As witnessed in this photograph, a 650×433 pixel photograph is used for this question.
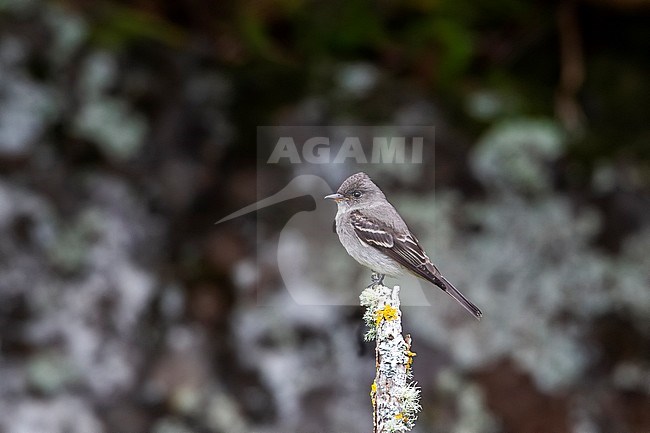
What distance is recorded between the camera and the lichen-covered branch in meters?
0.98

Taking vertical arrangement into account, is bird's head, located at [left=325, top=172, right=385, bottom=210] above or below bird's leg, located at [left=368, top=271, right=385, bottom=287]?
above

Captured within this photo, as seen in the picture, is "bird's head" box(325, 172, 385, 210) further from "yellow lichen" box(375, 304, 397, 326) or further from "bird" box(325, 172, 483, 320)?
A: "yellow lichen" box(375, 304, 397, 326)

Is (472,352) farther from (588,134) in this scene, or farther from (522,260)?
(588,134)

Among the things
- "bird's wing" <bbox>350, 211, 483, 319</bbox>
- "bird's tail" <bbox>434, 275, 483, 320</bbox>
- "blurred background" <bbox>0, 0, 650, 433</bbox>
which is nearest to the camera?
"bird's tail" <bbox>434, 275, 483, 320</bbox>

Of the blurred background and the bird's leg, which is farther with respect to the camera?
the blurred background

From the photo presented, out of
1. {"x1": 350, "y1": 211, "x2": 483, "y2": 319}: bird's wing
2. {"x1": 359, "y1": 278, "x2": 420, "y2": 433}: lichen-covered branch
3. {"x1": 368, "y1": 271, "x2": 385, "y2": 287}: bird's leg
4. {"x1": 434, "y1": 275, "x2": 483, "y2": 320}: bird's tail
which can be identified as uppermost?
{"x1": 350, "y1": 211, "x2": 483, "y2": 319}: bird's wing

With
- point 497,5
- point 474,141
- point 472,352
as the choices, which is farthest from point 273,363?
point 497,5

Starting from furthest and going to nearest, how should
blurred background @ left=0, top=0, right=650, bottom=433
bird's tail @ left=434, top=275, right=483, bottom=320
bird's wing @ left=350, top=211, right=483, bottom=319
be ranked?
blurred background @ left=0, top=0, right=650, bottom=433
bird's wing @ left=350, top=211, right=483, bottom=319
bird's tail @ left=434, top=275, right=483, bottom=320

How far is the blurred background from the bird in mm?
2606

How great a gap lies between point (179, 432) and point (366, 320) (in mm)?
3541

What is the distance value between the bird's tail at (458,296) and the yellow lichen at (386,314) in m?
0.09

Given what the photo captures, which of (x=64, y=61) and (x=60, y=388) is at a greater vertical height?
(x=64, y=61)

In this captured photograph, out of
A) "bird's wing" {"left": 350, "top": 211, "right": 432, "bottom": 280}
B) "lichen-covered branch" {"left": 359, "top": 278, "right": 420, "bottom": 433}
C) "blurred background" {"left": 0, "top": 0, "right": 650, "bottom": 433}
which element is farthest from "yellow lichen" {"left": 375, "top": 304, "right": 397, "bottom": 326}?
"blurred background" {"left": 0, "top": 0, "right": 650, "bottom": 433}

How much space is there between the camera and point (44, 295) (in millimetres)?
4520
